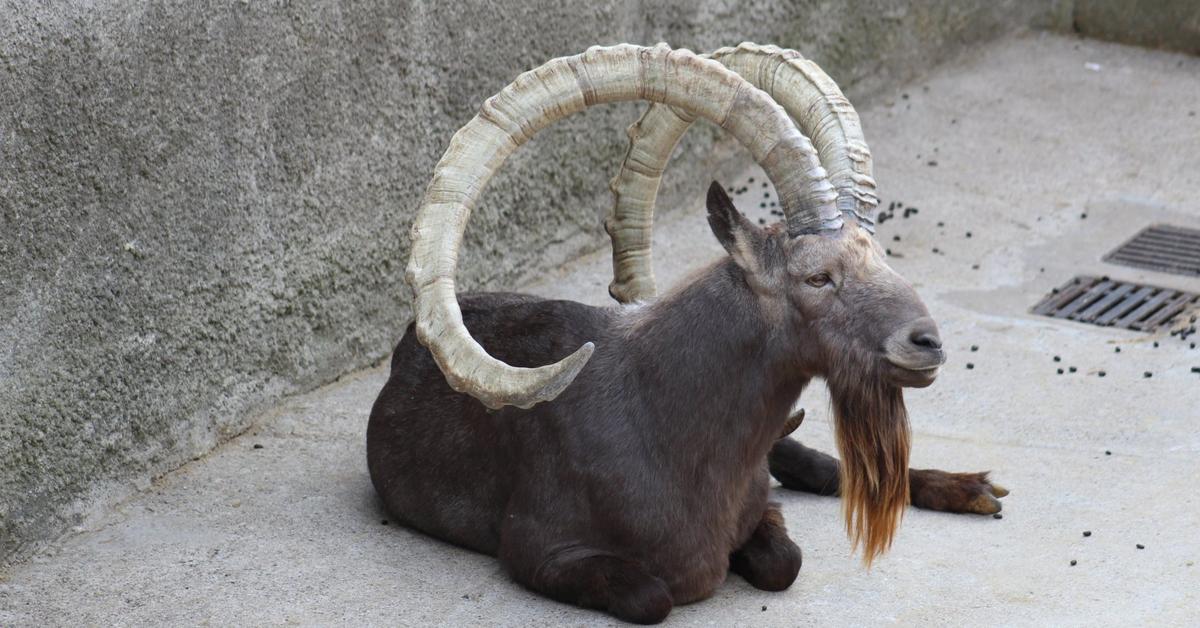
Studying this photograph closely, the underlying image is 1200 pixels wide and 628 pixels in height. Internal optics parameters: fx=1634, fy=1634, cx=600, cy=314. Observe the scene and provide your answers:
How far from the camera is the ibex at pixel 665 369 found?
4727 millimetres

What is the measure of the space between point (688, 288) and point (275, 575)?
5.33ft

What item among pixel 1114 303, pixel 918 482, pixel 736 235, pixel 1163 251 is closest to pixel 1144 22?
pixel 1163 251

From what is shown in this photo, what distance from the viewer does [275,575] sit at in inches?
208

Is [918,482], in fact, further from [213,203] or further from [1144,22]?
[1144,22]

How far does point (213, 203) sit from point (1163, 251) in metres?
4.91

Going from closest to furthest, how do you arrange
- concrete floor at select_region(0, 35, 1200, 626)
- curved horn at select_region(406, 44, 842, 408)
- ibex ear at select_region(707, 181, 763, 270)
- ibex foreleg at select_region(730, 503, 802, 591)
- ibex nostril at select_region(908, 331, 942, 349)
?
1. ibex nostril at select_region(908, 331, 942, 349)
2. curved horn at select_region(406, 44, 842, 408)
3. ibex ear at select_region(707, 181, 763, 270)
4. concrete floor at select_region(0, 35, 1200, 626)
5. ibex foreleg at select_region(730, 503, 802, 591)

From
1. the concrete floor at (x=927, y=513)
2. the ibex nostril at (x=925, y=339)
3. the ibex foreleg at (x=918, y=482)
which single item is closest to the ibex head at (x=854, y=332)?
the ibex nostril at (x=925, y=339)

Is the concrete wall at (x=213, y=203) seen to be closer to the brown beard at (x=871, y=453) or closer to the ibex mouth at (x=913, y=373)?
the brown beard at (x=871, y=453)

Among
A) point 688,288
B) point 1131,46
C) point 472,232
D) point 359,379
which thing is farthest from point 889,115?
point 688,288

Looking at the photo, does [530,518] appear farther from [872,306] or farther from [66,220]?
[66,220]

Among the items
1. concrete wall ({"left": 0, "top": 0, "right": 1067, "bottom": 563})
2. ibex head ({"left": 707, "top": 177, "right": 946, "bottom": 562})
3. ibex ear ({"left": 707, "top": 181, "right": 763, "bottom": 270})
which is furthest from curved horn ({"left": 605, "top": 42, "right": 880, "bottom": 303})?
concrete wall ({"left": 0, "top": 0, "right": 1067, "bottom": 563})

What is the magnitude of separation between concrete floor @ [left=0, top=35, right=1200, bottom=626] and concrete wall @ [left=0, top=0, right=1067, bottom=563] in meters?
0.24

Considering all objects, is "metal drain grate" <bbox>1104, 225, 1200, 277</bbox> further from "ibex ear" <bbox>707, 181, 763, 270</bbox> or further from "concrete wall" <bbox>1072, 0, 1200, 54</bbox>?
"ibex ear" <bbox>707, 181, 763, 270</bbox>

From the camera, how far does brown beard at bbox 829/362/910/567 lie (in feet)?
15.8
